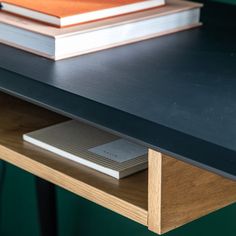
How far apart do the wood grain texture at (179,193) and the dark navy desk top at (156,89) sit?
4 centimetres

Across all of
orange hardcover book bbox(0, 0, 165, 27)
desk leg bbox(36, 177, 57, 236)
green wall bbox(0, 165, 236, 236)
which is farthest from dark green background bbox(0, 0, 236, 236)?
orange hardcover book bbox(0, 0, 165, 27)

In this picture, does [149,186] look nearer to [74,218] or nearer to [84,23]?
[84,23]

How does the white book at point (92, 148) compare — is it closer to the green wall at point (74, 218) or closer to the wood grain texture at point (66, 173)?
the wood grain texture at point (66, 173)

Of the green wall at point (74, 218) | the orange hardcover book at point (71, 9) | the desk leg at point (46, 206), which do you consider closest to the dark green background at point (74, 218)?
the green wall at point (74, 218)

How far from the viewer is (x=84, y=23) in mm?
1005

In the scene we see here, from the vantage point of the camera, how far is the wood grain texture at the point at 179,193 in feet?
2.58

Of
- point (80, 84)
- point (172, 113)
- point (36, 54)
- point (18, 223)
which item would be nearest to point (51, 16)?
point (36, 54)

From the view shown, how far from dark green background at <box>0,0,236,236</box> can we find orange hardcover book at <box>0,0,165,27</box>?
0.98 feet

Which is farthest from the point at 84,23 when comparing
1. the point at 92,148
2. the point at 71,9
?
the point at 92,148

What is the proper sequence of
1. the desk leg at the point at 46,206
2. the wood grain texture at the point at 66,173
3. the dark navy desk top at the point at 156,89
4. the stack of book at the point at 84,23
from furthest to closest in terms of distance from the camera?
the desk leg at the point at 46,206, the stack of book at the point at 84,23, the wood grain texture at the point at 66,173, the dark navy desk top at the point at 156,89

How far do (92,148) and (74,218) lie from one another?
71cm

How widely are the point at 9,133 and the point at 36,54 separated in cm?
11

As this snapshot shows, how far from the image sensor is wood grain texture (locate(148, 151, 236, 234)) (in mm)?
786

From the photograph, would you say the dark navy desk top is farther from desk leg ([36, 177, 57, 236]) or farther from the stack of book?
desk leg ([36, 177, 57, 236])
